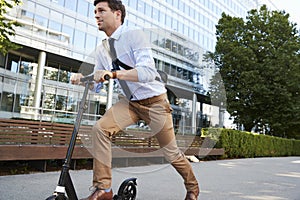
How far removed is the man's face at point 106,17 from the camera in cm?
249

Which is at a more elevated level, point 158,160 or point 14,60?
point 14,60

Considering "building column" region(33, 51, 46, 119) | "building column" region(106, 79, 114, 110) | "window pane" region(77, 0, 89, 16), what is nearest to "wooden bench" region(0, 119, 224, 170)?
"building column" region(33, 51, 46, 119)

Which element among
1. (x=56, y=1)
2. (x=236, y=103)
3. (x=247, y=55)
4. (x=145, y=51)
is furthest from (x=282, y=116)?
(x=145, y=51)

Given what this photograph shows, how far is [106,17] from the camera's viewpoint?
251cm

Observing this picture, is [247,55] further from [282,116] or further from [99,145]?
[99,145]

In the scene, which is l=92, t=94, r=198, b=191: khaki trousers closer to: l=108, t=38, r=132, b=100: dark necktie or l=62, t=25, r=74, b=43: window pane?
l=108, t=38, r=132, b=100: dark necktie

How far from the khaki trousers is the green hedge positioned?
10413 mm

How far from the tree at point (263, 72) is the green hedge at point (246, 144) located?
1.90m

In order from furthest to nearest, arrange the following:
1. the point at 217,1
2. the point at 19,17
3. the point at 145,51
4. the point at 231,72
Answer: the point at 217,1 → the point at 231,72 → the point at 19,17 → the point at 145,51

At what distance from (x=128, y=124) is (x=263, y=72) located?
20997 millimetres

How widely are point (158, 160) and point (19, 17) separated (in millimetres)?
14112

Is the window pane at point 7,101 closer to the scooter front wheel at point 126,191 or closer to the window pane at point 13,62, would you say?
the window pane at point 13,62

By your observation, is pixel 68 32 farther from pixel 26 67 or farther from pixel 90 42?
pixel 26 67

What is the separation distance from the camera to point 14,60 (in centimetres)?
1952
